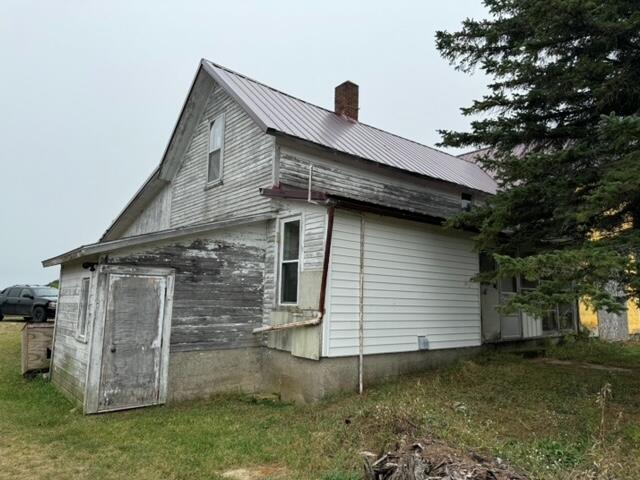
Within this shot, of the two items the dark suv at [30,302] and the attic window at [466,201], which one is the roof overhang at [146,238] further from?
the dark suv at [30,302]

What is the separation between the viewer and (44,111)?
104ft

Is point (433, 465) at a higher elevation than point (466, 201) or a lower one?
lower

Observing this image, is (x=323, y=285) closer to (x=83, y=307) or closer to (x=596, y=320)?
(x=83, y=307)

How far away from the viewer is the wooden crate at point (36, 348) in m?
9.82

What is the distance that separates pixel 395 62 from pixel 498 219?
2538 centimetres

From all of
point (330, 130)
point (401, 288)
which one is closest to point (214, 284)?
point (401, 288)

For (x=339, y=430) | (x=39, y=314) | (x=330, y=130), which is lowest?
(x=339, y=430)

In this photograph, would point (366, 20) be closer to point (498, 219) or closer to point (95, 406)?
point (498, 219)

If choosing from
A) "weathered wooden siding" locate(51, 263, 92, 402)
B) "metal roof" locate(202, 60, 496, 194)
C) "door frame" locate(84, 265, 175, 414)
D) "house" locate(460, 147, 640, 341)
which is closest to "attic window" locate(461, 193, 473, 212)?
"metal roof" locate(202, 60, 496, 194)

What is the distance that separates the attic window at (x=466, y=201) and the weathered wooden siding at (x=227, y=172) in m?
6.92

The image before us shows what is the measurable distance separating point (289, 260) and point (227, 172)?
3.70m

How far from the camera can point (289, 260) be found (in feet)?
28.2

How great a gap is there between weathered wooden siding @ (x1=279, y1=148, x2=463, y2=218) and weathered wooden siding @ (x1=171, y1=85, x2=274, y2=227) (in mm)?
670

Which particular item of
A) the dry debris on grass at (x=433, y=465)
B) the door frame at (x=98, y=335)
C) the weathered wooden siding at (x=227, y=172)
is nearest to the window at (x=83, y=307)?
the door frame at (x=98, y=335)
